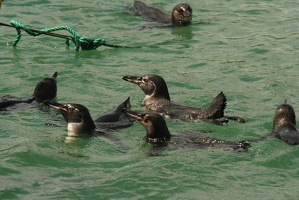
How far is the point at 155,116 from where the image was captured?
36.9 feet

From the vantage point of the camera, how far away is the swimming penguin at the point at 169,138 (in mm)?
10773

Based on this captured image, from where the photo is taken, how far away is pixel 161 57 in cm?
1552

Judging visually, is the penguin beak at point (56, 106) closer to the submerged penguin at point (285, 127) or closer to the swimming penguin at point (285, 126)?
the submerged penguin at point (285, 127)

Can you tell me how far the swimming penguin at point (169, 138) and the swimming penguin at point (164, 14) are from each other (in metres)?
6.35

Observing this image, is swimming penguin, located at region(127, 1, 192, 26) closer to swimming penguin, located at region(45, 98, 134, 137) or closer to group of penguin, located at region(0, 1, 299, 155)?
group of penguin, located at region(0, 1, 299, 155)

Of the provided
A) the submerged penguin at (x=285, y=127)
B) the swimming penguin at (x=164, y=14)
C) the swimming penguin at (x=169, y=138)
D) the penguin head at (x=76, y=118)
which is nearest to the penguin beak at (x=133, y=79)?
the penguin head at (x=76, y=118)

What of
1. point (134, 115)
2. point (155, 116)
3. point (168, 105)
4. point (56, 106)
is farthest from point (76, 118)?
point (168, 105)

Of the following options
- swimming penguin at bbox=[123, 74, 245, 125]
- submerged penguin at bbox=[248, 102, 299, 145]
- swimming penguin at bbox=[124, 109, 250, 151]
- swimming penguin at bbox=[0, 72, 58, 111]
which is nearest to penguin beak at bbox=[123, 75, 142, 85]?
swimming penguin at bbox=[123, 74, 245, 125]

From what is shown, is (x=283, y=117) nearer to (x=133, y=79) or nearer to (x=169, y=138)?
(x=169, y=138)

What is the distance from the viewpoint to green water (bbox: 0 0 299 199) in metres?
10.0

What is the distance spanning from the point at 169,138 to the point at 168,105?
1.54 meters

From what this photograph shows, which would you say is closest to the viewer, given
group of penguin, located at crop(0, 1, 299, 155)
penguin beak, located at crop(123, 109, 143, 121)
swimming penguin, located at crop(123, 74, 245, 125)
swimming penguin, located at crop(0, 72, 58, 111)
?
group of penguin, located at crop(0, 1, 299, 155)

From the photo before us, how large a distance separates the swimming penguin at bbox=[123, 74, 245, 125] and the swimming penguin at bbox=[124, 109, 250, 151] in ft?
1.81

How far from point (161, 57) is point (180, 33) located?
187 centimetres
